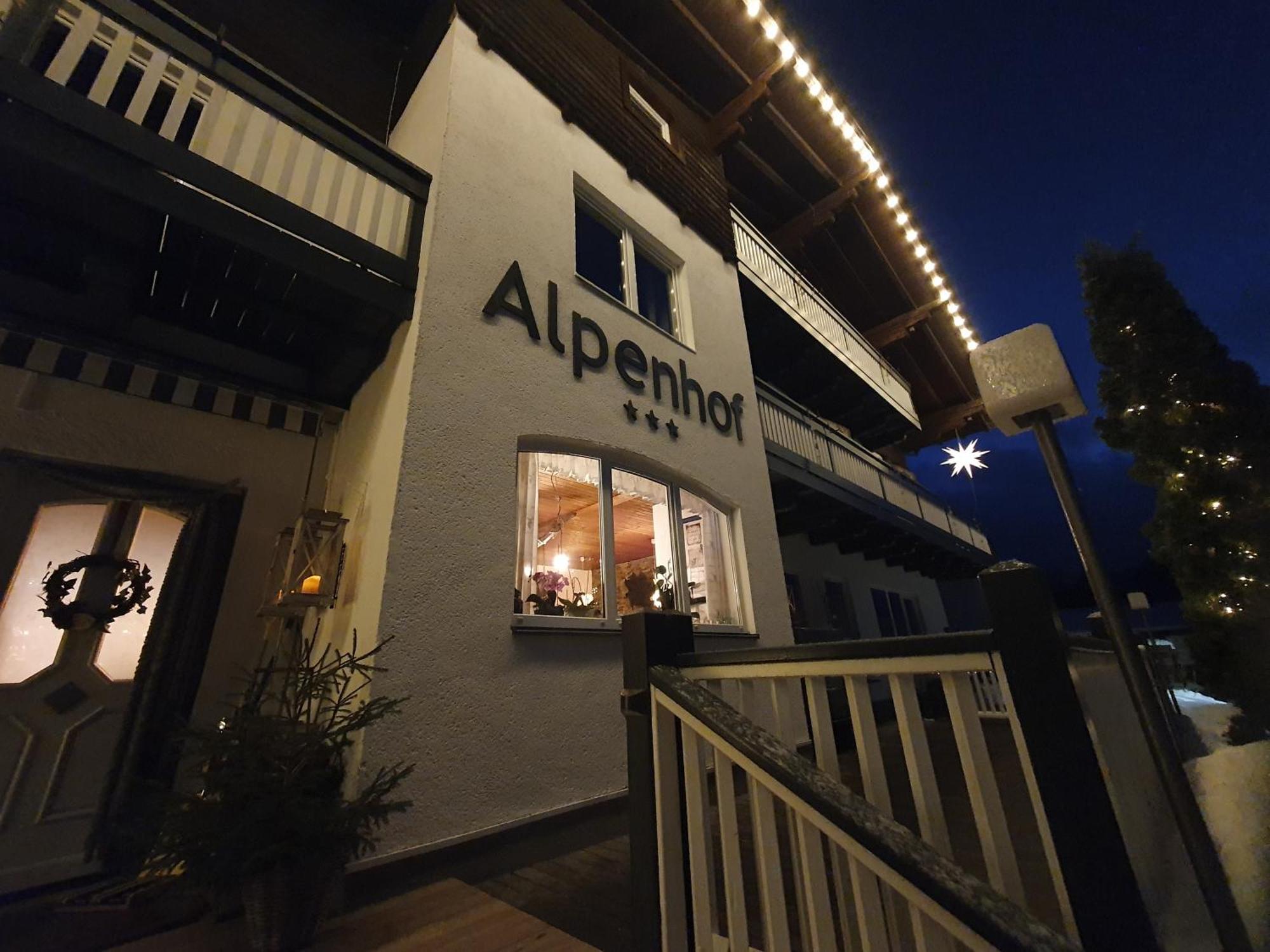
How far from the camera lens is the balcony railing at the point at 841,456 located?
7129 millimetres

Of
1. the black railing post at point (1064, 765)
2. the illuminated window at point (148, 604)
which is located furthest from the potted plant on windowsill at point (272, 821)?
the black railing post at point (1064, 765)

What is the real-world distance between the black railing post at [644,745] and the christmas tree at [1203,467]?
8427 millimetres

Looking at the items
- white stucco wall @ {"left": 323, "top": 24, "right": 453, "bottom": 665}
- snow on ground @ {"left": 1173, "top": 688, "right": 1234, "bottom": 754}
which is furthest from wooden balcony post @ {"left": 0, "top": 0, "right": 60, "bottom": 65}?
snow on ground @ {"left": 1173, "top": 688, "right": 1234, "bottom": 754}

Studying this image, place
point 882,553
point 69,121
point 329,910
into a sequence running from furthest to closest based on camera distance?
point 882,553
point 69,121
point 329,910

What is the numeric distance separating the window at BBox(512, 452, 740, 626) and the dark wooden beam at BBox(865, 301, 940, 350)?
29.1 ft

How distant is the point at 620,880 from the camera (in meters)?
2.56

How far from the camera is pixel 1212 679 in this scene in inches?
259

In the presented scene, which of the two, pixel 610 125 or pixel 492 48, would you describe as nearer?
pixel 492 48

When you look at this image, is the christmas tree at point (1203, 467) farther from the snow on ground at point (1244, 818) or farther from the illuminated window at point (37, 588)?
the illuminated window at point (37, 588)

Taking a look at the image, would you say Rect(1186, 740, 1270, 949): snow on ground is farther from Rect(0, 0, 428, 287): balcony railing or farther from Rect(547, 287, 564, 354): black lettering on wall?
Rect(0, 0, 428, 287): balcony railing

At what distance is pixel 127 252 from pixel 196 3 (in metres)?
3.92

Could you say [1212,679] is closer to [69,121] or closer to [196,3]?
[69,121]

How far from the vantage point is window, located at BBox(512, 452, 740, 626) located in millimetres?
3887

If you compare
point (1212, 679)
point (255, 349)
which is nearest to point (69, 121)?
point (255, 349)
